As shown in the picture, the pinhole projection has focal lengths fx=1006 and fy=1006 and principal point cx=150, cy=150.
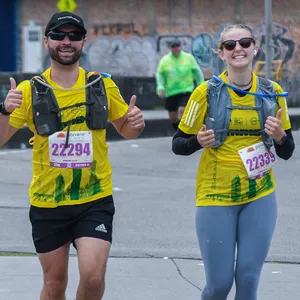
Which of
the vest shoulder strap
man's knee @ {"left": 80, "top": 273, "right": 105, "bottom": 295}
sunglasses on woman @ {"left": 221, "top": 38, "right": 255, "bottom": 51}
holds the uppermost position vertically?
sunglasses on woman @ {"left": 221, "top": 38, "right": 255, "bottom": 51}

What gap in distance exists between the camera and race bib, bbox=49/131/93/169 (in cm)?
538

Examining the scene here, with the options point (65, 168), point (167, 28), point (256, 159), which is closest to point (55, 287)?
point (65, 168)

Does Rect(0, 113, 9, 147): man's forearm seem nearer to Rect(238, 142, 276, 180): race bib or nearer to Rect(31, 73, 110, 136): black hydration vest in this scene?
Rect(31, 73, 110, 136): black hydration vest

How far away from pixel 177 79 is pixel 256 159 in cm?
1044

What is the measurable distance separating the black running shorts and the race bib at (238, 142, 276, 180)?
2.66 ft

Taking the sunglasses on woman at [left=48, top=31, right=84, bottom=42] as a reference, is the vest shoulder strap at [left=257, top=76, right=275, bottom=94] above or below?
below

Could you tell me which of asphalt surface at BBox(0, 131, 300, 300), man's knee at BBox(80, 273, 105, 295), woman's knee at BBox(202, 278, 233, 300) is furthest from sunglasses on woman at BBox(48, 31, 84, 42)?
asphalt surface at BBox(0, 131, 300, 300)

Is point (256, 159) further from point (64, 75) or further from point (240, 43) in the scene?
point (64, 75)

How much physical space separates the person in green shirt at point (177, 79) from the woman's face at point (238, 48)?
402 inches

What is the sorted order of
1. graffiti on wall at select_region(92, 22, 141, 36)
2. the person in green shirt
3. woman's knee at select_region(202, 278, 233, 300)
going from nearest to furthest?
woman's knee at select_region(202, 278, 233, 300)
the person in green shirt
graffiti on wall at select_region(92, 22, 141, 36)

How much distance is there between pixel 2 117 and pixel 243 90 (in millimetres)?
1302

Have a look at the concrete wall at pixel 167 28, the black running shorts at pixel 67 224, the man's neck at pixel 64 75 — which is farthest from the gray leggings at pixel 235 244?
the concrete wall at pixel 167 28

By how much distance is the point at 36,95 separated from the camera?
5383 millimetres

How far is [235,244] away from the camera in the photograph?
5.41 meters
